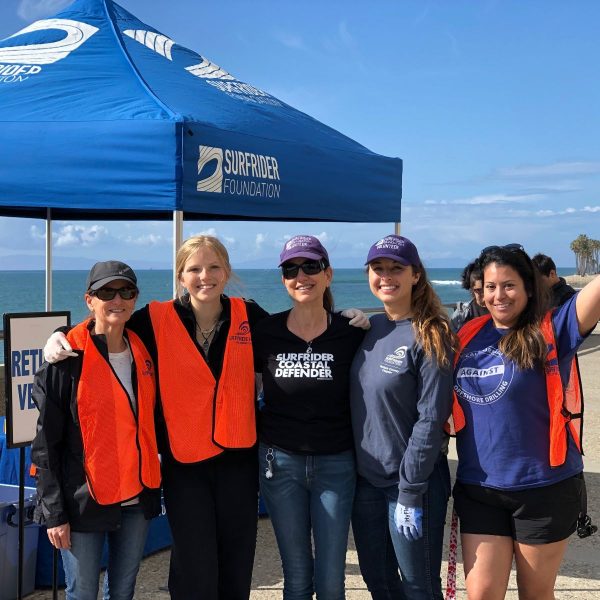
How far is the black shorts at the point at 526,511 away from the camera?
8.36 feet

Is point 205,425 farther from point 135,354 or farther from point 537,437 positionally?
point 537,437

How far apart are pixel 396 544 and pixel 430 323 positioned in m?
0.80

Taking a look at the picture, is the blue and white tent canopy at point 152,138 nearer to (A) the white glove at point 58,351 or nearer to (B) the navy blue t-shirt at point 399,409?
(A) the white glove at point 58,351

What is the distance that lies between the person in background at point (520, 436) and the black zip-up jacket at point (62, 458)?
129 centimetres

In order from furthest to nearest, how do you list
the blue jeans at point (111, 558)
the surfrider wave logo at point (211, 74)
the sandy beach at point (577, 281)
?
1. the sandy beach at point (577, 281)
2. the surfrider wave logo at point (211, 74)
3. the blue jeans at point (111, 558)

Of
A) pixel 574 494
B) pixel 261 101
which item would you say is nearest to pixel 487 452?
pixel 574 494

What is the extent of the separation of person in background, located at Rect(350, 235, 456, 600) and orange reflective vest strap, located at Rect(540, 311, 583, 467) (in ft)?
1.12

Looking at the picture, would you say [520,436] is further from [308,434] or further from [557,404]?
[308,434]

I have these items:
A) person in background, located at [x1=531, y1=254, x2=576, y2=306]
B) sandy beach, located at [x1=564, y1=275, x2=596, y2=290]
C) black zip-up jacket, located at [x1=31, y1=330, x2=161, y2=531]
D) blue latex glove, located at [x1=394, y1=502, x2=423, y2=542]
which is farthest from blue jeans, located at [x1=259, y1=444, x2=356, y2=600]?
sandy beach, located at [x1=564, y1=275, x2=596, y2=290]

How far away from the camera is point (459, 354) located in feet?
8.87

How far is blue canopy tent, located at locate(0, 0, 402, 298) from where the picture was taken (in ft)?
12.1

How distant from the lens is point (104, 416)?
8.61 feet

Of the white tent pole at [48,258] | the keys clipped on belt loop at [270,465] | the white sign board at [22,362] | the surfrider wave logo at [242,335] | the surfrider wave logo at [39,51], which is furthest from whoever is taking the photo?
the white tent pole at [48,258]

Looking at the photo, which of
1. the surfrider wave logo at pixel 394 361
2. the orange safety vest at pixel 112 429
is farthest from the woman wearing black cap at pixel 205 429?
the surfrider wave logo at pixel 394 361
